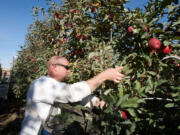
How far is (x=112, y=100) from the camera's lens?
114 centimetres

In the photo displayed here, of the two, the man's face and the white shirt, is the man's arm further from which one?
the man's face

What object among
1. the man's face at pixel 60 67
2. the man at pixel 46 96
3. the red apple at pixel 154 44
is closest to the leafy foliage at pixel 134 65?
the red apple at pixel 154 44

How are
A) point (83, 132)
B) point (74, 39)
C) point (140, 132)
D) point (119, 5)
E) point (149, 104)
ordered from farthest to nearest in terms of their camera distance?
1. point (74, 39)
2. point (119, 5)
3. point (140, 132)
4. point (149, 104)
5. point (83, 132)

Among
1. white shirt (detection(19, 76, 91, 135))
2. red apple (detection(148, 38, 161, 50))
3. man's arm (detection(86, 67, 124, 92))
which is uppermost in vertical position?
red apple (detection(148, 38, 161, 50))

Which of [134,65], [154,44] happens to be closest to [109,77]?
[134,65]

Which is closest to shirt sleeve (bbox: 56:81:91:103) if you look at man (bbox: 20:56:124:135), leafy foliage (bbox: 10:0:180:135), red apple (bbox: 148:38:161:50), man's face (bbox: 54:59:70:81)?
man (bbox: 20:56:124:135)

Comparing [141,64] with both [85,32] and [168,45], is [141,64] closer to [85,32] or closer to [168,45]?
[168,45]

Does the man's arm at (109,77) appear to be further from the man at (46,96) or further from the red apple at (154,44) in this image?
the red apple at (154,44)

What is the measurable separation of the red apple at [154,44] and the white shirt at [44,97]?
2.22 feet

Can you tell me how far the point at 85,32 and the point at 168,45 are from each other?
1235mm

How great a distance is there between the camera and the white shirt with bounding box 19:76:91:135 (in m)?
1.44

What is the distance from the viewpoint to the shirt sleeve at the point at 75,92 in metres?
1.41

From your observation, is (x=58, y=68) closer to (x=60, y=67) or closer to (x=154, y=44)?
(x=60, y=67)

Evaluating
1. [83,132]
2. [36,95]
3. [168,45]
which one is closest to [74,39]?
[36,95]
